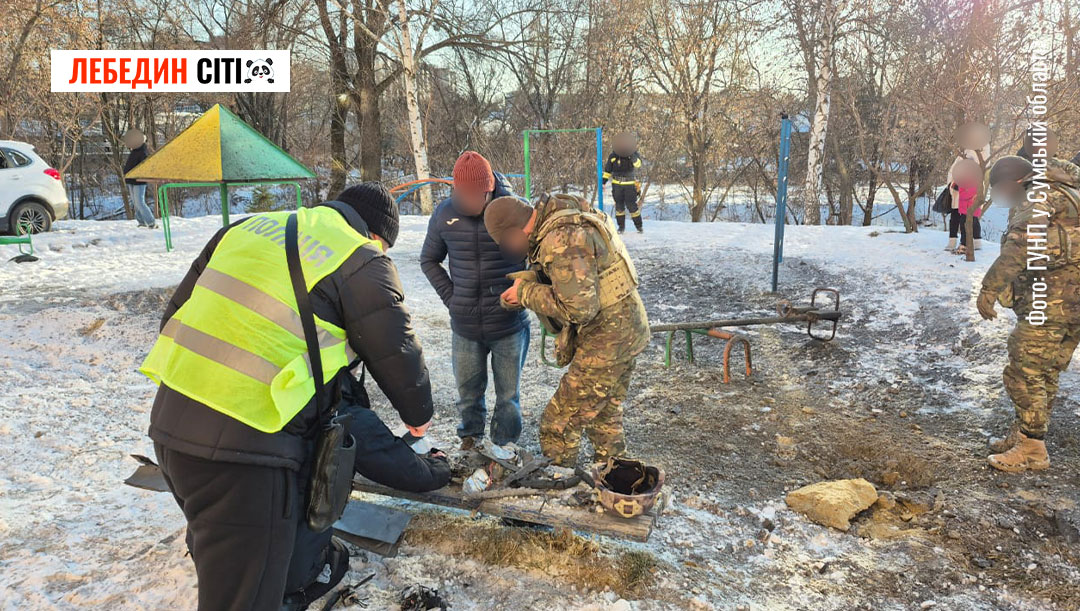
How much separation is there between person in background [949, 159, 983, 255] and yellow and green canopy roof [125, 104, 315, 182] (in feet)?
24.4

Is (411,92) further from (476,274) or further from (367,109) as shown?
(476,274)

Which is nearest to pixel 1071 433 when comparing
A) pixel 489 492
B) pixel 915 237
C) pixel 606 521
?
pixel 606 521

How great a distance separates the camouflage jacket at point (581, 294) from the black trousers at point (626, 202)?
734 centimetres

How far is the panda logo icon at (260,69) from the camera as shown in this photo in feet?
55.3

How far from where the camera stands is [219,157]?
6.48 m

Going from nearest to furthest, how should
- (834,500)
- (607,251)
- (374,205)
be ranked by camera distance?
(374,205), (607,251), (834,500)

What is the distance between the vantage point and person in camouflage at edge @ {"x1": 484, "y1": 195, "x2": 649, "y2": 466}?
2.81m

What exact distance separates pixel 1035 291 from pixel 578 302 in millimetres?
2682

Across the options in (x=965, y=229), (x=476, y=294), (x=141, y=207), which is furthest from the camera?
(x=141, y=207)

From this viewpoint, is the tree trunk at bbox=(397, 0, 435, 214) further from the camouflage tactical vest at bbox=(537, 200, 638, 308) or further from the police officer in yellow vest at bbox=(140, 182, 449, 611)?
the police officer in yellow vest at bbox=(140, 182, 449, 611)

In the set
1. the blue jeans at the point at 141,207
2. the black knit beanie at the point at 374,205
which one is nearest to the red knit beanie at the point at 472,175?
the black knit beanie at the point at 374,205

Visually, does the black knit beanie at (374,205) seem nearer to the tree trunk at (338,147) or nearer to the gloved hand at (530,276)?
the gloved hand at (530,276)

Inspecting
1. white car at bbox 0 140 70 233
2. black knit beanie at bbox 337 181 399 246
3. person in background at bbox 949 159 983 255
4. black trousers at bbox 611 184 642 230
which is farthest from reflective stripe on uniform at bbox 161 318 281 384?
white car at bbox 0 140 70 233

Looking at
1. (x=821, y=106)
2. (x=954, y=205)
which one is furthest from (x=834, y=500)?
(x=821, y=106)
